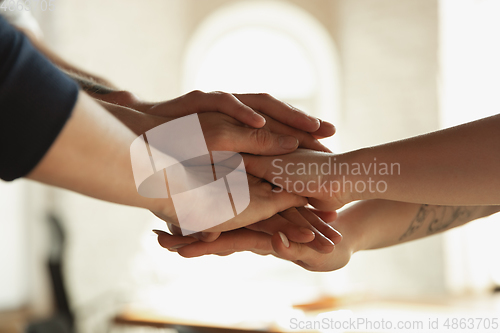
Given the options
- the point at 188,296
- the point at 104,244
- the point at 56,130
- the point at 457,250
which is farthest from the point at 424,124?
the point at 56,130

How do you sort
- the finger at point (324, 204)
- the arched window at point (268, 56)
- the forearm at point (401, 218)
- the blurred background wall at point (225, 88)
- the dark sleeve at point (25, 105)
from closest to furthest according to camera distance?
the dark sleeve at point (25, 105) → the finger at point (324, 204) → the forearm at point (401, 218) → the blurred background wall at point (225, 88) → the arched window at point (268, 56)

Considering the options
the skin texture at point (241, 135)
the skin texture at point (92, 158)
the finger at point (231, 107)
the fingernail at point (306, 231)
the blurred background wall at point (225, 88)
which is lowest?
the skin texture at point (92, 158)

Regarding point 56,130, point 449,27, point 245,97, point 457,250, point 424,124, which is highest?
point 449,27

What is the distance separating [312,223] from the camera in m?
0.99

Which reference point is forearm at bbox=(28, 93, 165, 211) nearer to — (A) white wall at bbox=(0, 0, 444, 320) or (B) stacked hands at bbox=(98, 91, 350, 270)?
(B) stacked hands at bbox=(98, 91, 350, 270)

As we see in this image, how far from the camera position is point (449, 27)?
373 cm

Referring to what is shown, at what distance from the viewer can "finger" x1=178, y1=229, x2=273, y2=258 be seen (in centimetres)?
89

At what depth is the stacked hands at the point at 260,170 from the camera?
2.95 feet

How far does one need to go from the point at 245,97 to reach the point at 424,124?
10.1ft

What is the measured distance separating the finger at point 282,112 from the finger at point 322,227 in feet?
0.64

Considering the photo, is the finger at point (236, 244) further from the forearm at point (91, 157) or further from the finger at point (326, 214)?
the forearm at point (91, 157)

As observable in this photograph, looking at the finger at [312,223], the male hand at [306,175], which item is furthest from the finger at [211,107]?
the finger at [312,223]

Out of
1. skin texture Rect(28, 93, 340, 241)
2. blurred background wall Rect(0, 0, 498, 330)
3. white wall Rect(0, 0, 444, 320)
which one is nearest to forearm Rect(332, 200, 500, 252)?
skin texture Rect(28, 93, 340, 241)

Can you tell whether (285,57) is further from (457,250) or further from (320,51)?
(457,250)
